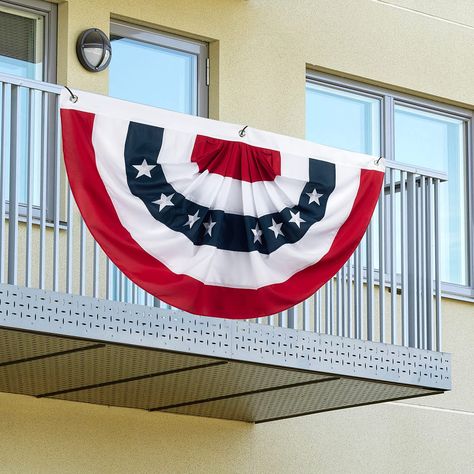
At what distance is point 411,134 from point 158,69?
258 centimetres

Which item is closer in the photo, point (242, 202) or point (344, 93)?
point (242, 202)

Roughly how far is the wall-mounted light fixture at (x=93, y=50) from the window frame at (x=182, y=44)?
0.41 meters

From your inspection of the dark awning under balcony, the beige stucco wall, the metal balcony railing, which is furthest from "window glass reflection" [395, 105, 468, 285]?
the dark awning under balcony

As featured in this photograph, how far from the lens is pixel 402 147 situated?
12.4m

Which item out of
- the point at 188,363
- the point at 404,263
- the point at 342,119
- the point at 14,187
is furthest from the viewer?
the point at 342,119

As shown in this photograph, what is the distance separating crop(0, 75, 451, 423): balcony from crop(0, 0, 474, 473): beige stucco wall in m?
0.21

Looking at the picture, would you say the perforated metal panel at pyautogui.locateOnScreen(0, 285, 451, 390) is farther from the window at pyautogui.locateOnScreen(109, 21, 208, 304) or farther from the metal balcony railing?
the window at pyautogui.locateOnScreen(109, 21, 208, 304)

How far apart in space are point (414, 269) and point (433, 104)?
10.1 ft

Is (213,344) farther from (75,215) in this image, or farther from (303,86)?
(303,86)

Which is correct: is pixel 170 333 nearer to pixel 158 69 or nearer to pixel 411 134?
pixel 158 69

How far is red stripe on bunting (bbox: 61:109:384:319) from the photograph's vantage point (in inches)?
326

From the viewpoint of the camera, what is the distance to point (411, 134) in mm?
12539

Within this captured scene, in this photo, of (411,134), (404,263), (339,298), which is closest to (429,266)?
(404,263)

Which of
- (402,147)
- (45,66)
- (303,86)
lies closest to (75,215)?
(45,66)
